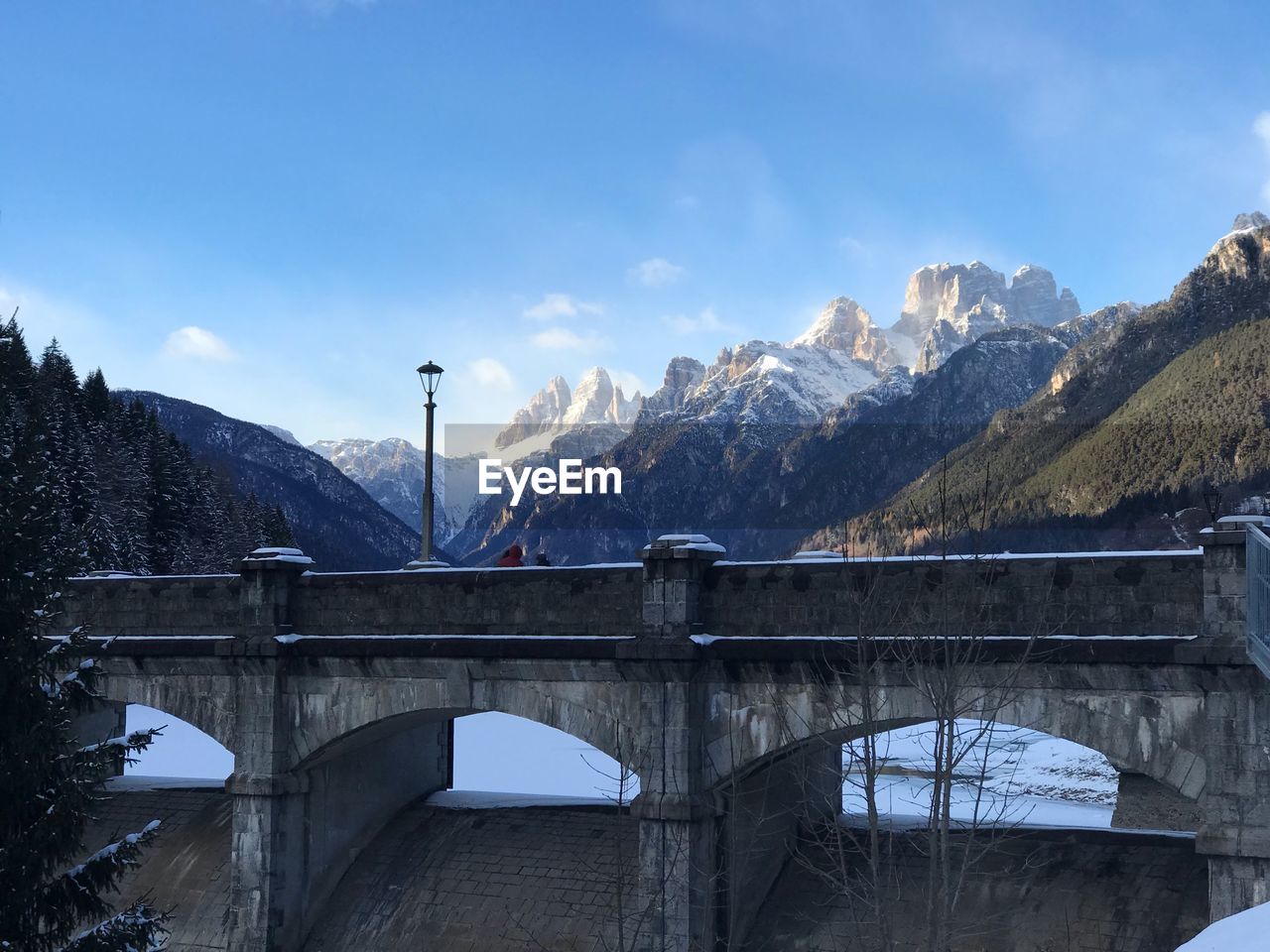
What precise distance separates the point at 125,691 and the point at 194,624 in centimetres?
196

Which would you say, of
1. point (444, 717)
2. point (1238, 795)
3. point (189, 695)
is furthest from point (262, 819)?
point (1238, 795)

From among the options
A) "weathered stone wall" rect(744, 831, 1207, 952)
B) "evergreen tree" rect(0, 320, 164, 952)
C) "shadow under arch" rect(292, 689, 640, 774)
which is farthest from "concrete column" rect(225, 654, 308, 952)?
"weathered stone wall" rect(744, 831, 1207, 952)

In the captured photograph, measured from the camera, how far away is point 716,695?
1916cm

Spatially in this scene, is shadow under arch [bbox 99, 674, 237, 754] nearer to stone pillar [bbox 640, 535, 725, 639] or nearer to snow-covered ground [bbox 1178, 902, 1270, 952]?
stone pillar [bbox 640, 535, 725, 639]

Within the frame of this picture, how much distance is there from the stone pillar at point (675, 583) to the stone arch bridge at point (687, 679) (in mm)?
41

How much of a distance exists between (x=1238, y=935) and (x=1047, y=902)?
1110 cm

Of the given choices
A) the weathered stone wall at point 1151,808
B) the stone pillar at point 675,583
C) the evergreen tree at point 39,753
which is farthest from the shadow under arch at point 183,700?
the weathered stone wall at point 1151,808

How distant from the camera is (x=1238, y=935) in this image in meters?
8.71

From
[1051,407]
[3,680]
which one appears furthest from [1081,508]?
[3,680]

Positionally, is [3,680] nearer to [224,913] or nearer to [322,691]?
[322,691]

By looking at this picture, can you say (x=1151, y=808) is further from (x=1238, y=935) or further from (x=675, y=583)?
(x=1238, y=935)

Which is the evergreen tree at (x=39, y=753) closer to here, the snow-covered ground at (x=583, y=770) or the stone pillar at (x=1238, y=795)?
the stone pillar at (x=1238, y=795)

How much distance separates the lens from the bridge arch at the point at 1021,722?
16.0 m

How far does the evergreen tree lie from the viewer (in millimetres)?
15234
